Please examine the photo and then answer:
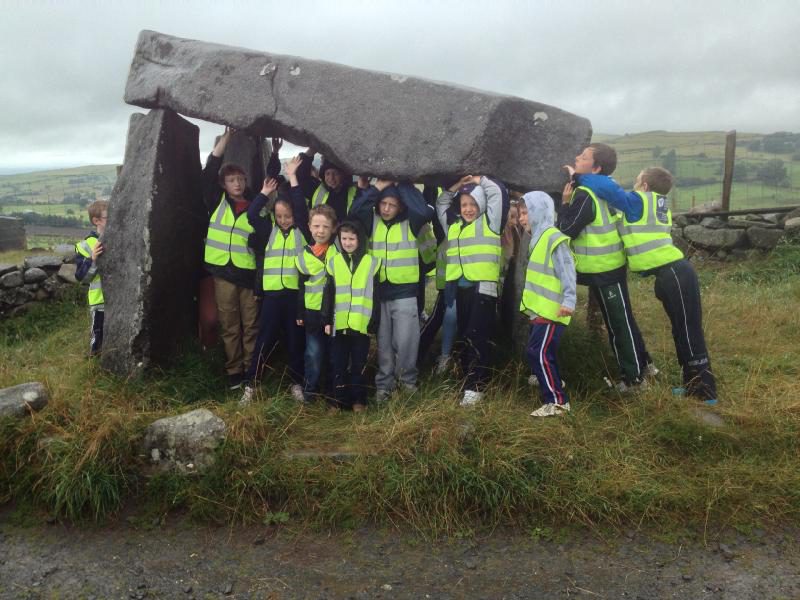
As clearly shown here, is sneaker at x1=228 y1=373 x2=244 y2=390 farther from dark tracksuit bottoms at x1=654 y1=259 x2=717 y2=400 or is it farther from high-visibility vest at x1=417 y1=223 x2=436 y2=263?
dark tracksuit bottoms at x1=654 y1=259 x2=717 y2=400

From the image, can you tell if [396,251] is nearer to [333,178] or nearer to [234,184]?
[333,178]

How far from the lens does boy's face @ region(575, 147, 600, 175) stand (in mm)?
4914

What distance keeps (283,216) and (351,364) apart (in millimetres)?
1277

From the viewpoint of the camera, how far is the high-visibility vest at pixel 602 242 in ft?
15.5

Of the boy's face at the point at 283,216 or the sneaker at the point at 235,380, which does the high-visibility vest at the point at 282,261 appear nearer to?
the boy's face at the point at 283,216

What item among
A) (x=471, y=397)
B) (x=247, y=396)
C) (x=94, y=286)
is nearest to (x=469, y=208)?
(x=471, y=397)

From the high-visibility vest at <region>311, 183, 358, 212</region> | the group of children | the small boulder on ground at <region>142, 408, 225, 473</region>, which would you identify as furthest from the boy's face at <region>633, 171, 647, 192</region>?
the small boulder on ground at <region>142, 408, 225, 473</region>

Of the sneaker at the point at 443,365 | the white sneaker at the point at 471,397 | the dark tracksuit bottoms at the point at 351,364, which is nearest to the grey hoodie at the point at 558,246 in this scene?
the white sneaker at the point at 471,397

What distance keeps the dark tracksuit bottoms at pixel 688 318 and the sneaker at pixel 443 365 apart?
65.5 inches

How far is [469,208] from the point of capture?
4.79 meters

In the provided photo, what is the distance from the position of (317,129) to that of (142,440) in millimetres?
2583

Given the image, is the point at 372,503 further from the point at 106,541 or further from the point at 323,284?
the point at 323,284

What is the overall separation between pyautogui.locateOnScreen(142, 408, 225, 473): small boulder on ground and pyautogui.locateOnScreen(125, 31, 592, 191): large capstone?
2230mm

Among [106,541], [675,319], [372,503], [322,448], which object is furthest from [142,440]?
[675,319]
